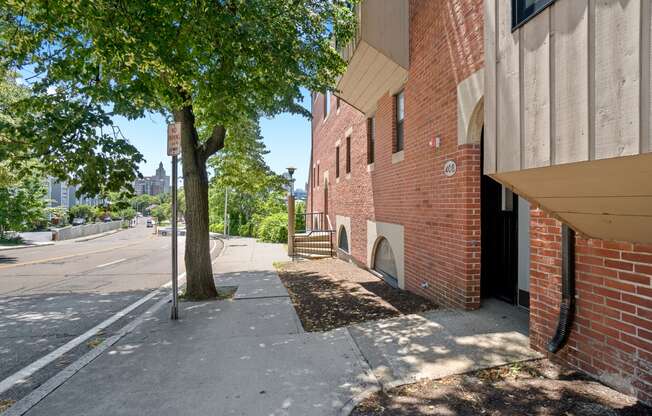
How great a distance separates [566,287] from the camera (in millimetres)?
3312

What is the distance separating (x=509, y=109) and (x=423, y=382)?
247cm

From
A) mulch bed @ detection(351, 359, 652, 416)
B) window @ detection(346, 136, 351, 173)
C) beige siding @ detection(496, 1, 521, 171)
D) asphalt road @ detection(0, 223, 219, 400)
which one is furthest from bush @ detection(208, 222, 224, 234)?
beige siding @ detection(496, 1, 521, 171)

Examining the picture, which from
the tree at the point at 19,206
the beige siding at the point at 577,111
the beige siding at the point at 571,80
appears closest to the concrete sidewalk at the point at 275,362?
the beige siding at the point at 577,111

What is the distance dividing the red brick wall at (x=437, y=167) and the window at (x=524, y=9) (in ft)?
7.09

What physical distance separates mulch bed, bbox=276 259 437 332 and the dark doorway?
0.98 metres

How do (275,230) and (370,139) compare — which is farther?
(275,230)

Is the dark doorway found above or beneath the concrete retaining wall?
above

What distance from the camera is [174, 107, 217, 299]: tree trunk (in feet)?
24.9

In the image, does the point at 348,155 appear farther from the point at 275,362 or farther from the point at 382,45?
the point at 275,362

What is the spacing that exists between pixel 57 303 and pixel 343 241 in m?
9.03

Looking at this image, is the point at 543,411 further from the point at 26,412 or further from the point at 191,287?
the point at 191,287

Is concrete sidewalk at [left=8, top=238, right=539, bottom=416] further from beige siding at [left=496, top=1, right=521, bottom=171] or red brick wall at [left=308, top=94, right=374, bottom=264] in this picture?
red brick wall at [left=308, top=94, right=374, bottom=264]

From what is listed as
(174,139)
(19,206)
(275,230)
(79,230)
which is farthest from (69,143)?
(79,230)

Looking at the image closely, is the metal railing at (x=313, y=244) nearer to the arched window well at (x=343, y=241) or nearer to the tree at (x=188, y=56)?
the arched window well at (x=343, y=241)
